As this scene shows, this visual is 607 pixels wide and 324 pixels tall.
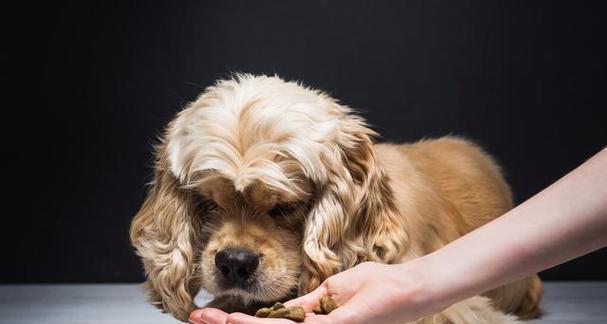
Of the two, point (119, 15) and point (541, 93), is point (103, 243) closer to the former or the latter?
point (119, 15)

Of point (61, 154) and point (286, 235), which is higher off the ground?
point (286, 235)

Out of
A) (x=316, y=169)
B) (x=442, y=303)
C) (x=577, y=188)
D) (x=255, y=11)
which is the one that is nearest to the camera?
(x=577, y=188)

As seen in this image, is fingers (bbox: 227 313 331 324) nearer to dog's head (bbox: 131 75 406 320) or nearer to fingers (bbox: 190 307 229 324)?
fingers (bbox: 190 307 229 324)

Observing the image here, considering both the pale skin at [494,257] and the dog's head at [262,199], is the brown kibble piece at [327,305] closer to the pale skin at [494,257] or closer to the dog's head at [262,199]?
the pale skin at [494,257]

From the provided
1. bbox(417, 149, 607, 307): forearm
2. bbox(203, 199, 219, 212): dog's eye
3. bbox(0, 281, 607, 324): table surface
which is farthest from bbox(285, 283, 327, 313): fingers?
bbox(0, 281, 607, 324): table surface

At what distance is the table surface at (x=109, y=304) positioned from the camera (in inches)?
116

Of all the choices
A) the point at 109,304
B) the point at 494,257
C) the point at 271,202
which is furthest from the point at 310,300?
the point at 109,304

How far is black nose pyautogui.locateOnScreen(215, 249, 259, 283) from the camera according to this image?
1.98 m

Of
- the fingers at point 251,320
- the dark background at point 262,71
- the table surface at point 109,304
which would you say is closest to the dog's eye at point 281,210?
the fingers at point 251,320

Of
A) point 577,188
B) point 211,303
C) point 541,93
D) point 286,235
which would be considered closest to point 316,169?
point 286,235

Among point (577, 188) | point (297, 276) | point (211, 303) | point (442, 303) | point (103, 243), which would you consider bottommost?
point (103, 243)

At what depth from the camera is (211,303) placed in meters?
2.22

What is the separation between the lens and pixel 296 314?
1774 mm

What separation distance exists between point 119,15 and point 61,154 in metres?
0.58
